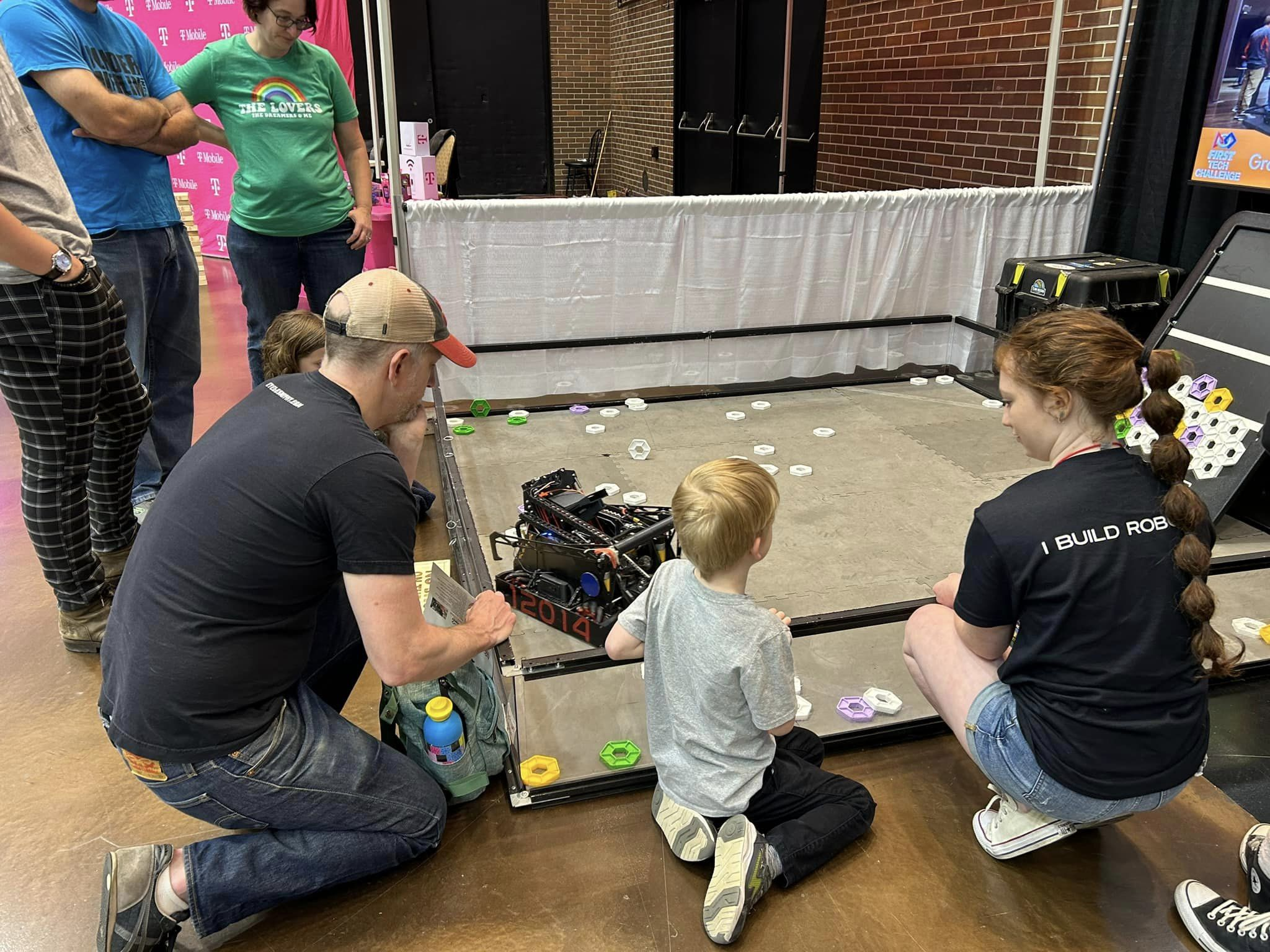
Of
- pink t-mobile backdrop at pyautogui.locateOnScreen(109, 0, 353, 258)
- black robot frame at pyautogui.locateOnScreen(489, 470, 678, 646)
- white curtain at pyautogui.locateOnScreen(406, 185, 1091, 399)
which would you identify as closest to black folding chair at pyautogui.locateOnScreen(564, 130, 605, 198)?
pink t-mobile backdrop at pyautogui.locateOnScreen(109, 0, 353, 258)

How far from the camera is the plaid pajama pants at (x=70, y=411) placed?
2061mm

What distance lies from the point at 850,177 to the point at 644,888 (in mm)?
5895

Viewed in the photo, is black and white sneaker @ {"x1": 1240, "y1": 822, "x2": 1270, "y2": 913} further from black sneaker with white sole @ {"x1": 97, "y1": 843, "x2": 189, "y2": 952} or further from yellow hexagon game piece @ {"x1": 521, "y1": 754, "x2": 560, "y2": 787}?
black sneaker with white sole @ {"x1": 97, "y1": 843, "x2": 189, "y2": 952}

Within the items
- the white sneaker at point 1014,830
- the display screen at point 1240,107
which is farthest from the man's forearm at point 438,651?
the display screen at point 1240,107

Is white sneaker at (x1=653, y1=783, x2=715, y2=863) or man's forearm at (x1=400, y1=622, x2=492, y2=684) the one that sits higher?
man's forearm at (x1=400, y1=622, x2=492, y2=684)

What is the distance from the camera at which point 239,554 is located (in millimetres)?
1385

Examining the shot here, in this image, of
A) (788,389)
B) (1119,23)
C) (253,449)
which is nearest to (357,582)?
(253,449)

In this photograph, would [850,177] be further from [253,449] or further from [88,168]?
[253,449]

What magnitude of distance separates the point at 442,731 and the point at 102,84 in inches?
78.5

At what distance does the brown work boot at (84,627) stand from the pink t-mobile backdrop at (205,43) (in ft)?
15.3

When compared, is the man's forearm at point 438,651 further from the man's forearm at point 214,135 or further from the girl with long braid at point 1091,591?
the man's forearm at point 214,135

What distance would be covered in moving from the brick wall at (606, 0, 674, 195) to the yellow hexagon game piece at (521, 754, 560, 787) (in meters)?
8.52

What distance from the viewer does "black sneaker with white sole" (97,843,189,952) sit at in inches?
57.4

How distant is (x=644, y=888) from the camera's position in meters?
1.68
